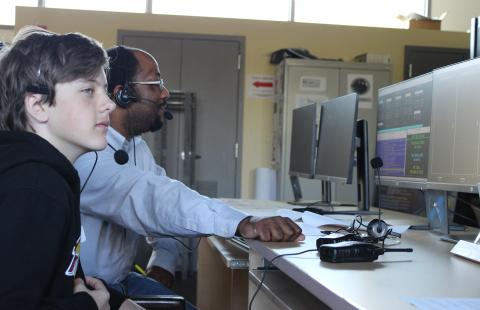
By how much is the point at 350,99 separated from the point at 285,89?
2.57 meters

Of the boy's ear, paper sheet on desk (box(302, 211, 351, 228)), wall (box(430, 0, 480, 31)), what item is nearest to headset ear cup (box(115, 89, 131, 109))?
paper sheet on desk (box(302, 211, 351, 228))

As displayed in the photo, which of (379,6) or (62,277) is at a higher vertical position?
(379,6)

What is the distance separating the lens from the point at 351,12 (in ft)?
19.0

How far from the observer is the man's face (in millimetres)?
2102

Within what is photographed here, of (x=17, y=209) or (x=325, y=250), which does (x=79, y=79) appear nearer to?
(x=17, y=209)

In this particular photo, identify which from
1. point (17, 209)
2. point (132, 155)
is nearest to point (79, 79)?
point (17, 209)

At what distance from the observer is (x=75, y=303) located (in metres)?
0.99

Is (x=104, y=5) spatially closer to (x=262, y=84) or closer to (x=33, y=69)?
(x=262, y=84)

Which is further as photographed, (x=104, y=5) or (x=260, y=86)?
(x=104, y=5)

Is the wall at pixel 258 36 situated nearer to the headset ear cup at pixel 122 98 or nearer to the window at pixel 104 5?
the window at pixel 104 5

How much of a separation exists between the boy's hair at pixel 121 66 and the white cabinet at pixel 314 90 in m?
2.89

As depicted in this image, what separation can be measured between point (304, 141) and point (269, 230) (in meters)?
1.67

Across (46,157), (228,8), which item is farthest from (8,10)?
(46,157)

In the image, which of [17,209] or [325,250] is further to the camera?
[325,250]
